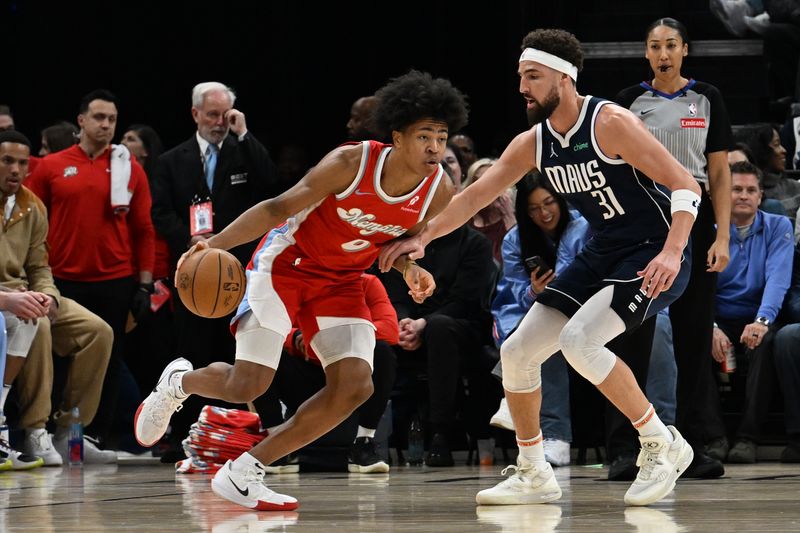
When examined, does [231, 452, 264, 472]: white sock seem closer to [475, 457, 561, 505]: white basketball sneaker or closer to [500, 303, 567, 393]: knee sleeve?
[475, 457, 561, 505]: white basketball sneaker

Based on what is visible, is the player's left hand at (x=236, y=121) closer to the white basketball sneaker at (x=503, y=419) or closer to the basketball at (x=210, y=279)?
the white basketball sneaker at (x=503, y=419)

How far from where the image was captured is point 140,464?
289 inches

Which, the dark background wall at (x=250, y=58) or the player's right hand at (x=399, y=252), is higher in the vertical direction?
the dark background wall at (x=250, y=58)

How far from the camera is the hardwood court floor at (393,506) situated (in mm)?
3719

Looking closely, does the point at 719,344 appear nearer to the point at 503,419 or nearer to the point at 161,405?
the point at 503,419

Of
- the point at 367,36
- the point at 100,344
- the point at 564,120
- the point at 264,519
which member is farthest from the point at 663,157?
the point at 367,36

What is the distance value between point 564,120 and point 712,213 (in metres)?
1.27

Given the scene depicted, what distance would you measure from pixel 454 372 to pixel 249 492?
2.84 metres

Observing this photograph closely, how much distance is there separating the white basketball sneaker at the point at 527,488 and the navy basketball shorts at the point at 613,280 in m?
0.56

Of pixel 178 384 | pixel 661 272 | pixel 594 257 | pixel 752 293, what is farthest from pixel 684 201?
pixel 752 293

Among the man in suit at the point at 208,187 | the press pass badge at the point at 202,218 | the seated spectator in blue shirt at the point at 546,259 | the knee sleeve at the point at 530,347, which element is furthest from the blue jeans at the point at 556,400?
the knee sleeve at the point at 530,347

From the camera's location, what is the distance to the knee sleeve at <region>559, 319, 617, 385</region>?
4.29 meters

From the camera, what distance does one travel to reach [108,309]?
25.1ft

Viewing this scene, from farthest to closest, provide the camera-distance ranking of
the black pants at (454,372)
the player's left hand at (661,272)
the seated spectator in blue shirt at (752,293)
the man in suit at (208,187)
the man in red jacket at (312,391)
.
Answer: the man in suit at (208,187), the black pants at (454,372), the seated spectator in blue shirt at (752,293), the man in red jacket at (312,391), the player's left hand at (661,272)
